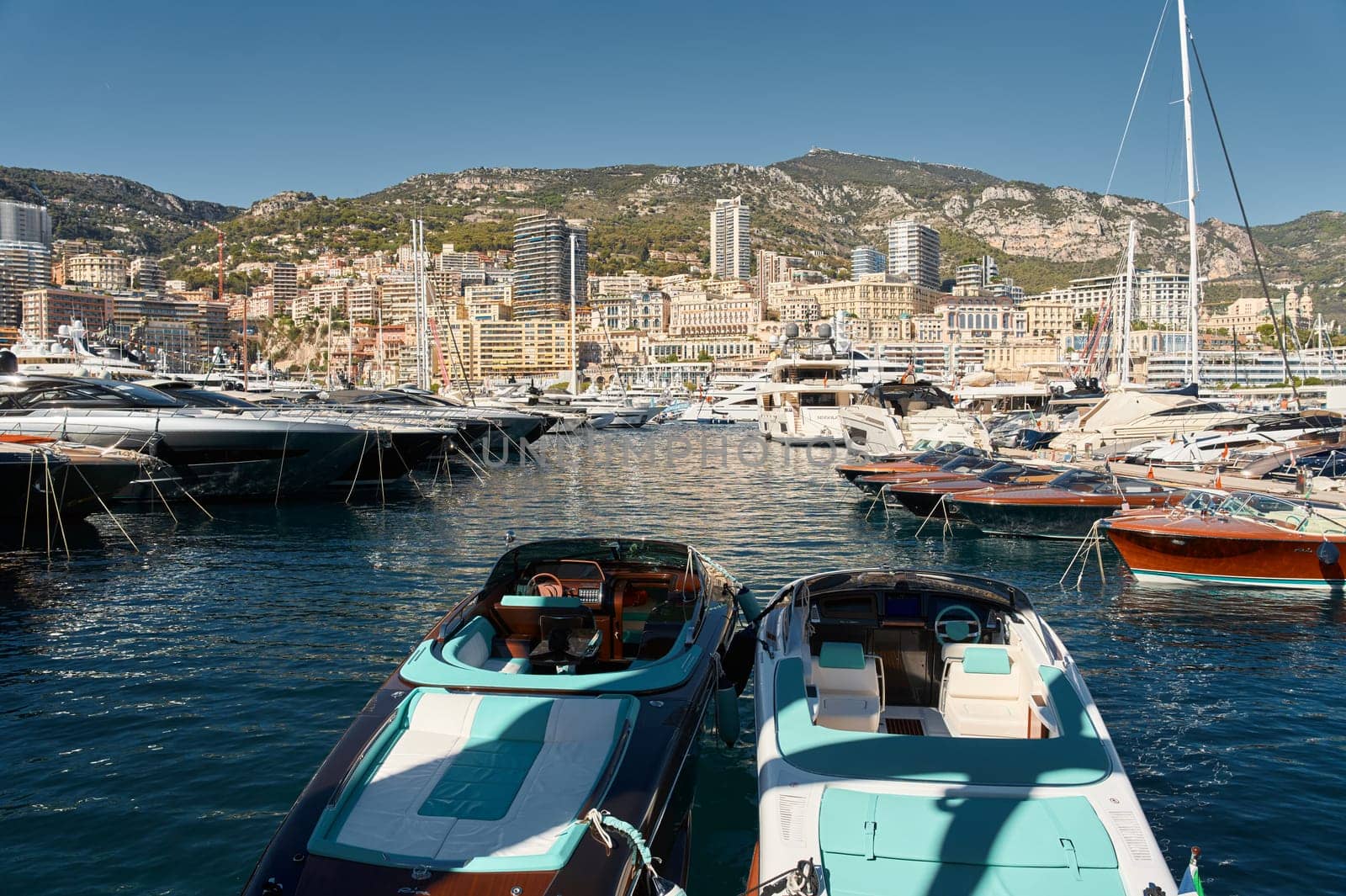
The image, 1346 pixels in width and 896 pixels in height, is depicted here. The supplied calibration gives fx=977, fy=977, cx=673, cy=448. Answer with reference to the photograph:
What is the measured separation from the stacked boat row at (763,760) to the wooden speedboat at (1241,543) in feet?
28.6

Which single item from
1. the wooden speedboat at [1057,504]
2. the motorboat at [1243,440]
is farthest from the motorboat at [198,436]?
Answer: the motorboat at [1243,440]

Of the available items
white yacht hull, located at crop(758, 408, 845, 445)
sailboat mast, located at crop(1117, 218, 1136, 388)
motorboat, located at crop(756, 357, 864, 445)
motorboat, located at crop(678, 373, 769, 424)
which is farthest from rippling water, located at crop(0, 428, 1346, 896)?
motorboat, located at crop(678, 373, 769, 424)

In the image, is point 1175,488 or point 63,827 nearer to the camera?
point 63,827

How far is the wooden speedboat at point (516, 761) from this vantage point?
479cm

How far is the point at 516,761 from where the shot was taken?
5941mm

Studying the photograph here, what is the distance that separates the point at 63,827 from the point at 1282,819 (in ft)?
30.2

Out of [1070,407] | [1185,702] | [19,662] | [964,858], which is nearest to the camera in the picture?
[964,858]

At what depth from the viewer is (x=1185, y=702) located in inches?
397

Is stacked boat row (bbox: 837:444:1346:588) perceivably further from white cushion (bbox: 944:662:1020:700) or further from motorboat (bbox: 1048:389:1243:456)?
motorboat (bbox: 1048:389:1243:456)

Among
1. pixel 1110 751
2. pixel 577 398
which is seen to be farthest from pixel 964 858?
pixel 577 398

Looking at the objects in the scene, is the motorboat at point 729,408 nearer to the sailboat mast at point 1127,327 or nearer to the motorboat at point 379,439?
the sailboat mast at point 1127,327

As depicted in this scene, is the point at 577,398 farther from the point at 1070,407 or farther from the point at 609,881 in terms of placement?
the point at 609,881

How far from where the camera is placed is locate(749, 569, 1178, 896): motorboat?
15.1 feet

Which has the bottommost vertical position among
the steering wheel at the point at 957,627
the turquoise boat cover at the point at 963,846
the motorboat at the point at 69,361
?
the turquoise boat cover at the point at 963,846
